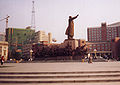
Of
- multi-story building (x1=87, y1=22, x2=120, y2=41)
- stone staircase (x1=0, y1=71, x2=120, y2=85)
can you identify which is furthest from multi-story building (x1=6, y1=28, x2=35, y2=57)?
stone staircase (x1=0, y1=71, x2=120, y2=85)

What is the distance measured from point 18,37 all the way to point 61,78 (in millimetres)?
124762

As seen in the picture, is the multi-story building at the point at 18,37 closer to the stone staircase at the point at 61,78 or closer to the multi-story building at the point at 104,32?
the multi-story building at the point at 104,32

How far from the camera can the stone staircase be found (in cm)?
804

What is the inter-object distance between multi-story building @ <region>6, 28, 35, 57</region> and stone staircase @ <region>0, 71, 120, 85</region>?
11644 centimetres

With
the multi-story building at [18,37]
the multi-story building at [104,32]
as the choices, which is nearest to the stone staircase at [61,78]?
the multi-story building at [104,32]

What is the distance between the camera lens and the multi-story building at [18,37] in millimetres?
121000

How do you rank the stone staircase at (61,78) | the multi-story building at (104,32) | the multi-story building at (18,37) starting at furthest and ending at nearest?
the multi-story building at (18,37) < the multi-story building at (104,32) < the stone staircase at (61,78)

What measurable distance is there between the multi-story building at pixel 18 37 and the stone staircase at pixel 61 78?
116m

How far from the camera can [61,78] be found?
8.57 metres

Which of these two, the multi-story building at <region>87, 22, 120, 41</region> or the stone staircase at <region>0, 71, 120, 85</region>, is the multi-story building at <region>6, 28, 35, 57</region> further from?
the stone staircase at <region>0, 71, 120, 85</region>

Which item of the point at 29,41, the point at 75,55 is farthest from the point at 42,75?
the point at 29,41

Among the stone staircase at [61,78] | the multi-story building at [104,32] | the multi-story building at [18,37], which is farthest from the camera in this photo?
the multi-story building at [18,37]

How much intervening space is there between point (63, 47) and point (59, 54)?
6.37 ft

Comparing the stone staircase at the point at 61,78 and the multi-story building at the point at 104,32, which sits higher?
the multi-story building at the point at 104,32
